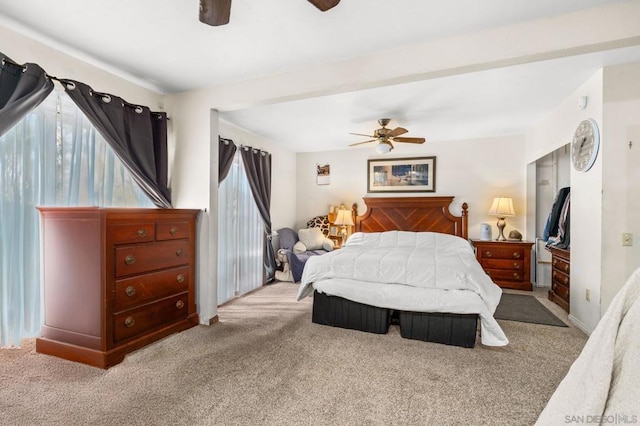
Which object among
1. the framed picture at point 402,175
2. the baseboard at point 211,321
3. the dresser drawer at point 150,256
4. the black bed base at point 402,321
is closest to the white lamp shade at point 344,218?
the framed picture at point 402,175

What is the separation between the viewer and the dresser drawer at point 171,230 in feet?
8.84

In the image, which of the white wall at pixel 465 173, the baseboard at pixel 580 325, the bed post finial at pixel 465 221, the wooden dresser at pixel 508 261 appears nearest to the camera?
the baseboard at pixel 580 325

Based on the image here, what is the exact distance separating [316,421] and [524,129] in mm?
4949

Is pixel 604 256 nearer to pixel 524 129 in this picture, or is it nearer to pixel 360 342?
pixel 360 342

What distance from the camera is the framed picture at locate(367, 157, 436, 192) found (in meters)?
5.35

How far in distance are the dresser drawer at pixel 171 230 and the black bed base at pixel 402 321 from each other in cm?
147

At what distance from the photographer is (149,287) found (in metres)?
2.60

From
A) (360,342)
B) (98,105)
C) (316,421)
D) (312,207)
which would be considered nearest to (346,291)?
(360,342)

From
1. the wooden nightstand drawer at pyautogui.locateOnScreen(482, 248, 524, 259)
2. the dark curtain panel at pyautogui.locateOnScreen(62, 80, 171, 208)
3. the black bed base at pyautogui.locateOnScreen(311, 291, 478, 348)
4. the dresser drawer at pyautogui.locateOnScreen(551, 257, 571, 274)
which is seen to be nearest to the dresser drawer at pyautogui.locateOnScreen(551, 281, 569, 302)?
the dresser drawer at pyautogui.locateOnScreen(551, 257, 571, 274)

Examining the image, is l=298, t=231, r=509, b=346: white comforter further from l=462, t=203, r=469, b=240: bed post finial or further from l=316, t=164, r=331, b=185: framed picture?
l=316, t=164, r=331, b=185: framed picture

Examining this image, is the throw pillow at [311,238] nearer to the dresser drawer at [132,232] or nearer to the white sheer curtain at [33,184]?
the dresser drawer at [132,232]

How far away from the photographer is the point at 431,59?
2287 millimetres

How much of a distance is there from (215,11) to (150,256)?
2006mm

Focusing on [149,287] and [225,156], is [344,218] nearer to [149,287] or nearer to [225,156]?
[225,156]
